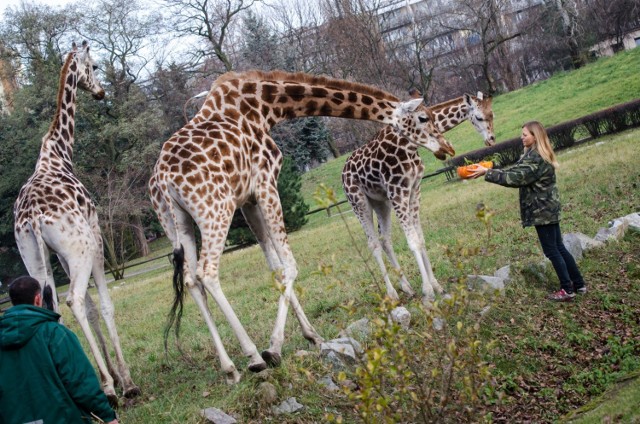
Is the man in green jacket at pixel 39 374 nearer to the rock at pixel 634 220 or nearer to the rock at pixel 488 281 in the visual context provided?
the rock at pixel 488 281

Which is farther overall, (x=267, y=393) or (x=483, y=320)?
(x=483, y=320)

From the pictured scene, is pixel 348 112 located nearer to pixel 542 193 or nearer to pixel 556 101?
pixel 542 193

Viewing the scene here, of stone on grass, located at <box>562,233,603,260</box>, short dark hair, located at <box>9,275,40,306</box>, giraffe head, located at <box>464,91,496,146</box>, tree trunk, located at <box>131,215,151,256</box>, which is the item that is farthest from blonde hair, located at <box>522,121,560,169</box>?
tree trunk, located at <box>131,215,151,256</box>

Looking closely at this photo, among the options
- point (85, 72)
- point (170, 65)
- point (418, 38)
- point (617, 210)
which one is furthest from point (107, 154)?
point (617, 210)

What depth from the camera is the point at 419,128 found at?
9.65 m

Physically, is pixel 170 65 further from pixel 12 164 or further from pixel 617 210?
pixel 617 210

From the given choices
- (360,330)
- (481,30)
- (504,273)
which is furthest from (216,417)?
(481,30)

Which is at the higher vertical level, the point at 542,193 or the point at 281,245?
the point at 281,245

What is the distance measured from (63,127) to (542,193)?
22.4 ft

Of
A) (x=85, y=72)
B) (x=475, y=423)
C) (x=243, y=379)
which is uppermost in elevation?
(x=85, y=72)

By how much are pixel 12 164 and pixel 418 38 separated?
28.5 m

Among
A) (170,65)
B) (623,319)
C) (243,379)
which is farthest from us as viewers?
(170,65)

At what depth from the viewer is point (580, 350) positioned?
289 inches

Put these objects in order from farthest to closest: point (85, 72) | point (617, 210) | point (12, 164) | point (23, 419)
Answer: point (12, 164), point (617, 210), point (85, 72), point (23, 419)
